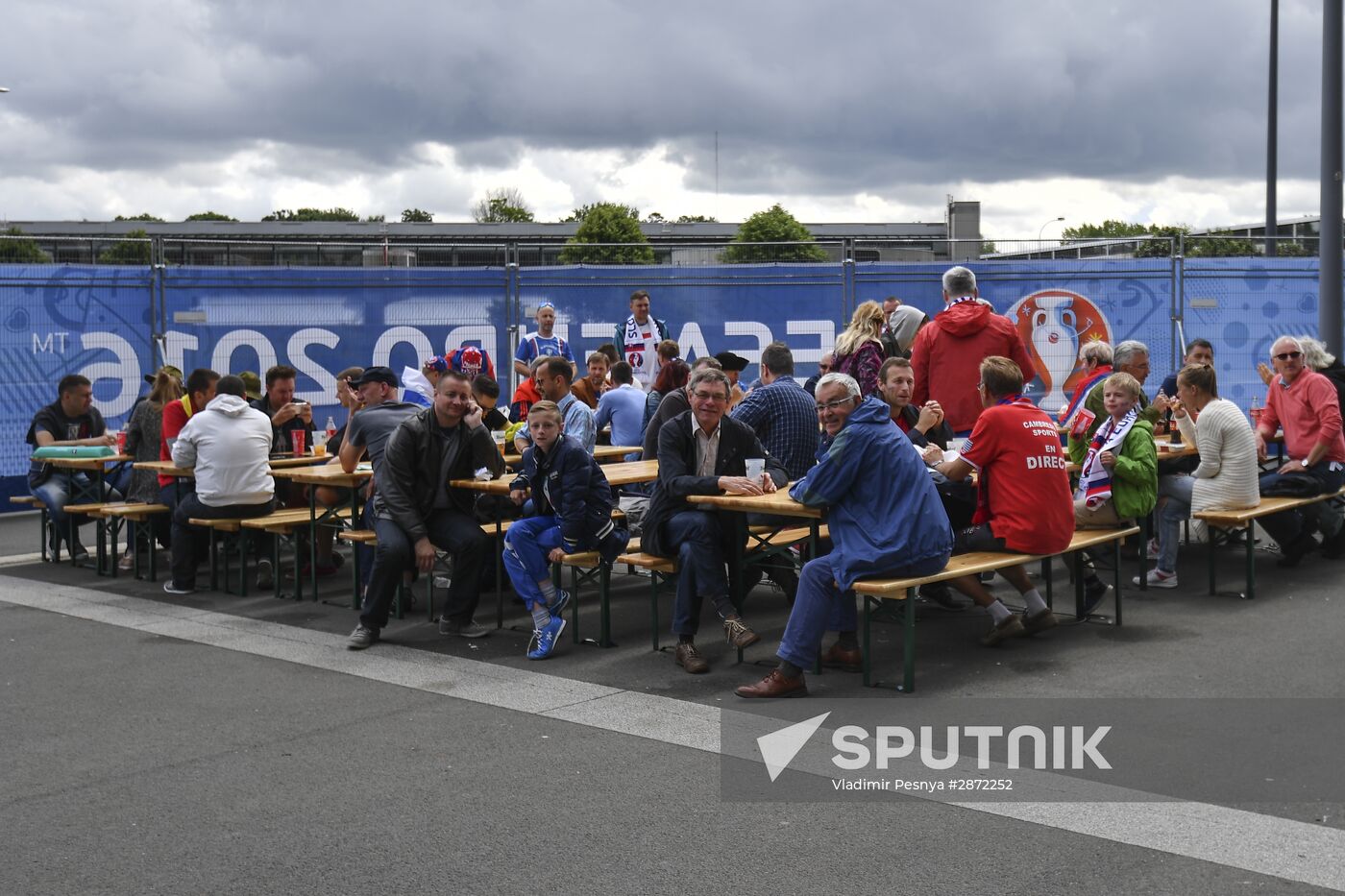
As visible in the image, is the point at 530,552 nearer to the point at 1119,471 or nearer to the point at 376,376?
the point at 376,376

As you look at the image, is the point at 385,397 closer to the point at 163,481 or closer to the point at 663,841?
the point at 163,481

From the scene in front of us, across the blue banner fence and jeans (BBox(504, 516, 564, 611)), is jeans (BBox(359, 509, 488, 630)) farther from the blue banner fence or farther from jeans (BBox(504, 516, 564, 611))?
the blue banner fence

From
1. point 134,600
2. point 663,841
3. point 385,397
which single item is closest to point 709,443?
point 385,397

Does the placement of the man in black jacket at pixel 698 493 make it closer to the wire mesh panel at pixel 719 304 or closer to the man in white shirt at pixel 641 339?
the man in white shirt at pixel 641 339

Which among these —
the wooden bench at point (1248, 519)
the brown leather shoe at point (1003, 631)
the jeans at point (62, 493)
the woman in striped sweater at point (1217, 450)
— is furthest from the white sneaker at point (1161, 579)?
the jeans at point (62, 493)

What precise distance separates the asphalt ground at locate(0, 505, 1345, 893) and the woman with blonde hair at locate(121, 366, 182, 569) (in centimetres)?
167

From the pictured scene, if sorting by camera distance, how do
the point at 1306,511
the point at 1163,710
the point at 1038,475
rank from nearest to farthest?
the point at 1163,710
the point at 1038,475
the point at 1306,511

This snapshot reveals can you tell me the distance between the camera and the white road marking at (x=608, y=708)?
4.76 meters

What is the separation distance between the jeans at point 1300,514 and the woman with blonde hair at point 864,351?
3147 mm

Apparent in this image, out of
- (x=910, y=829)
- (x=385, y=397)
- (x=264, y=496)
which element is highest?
(x=385, y=397)

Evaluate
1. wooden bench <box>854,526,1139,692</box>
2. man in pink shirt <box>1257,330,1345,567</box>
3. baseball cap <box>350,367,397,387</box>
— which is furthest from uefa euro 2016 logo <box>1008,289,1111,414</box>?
baseball cap <box>350,367,397,387</box>

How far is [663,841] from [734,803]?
19.5 inches

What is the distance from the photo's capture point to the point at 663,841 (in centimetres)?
492

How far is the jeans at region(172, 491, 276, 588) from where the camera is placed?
1033cm
